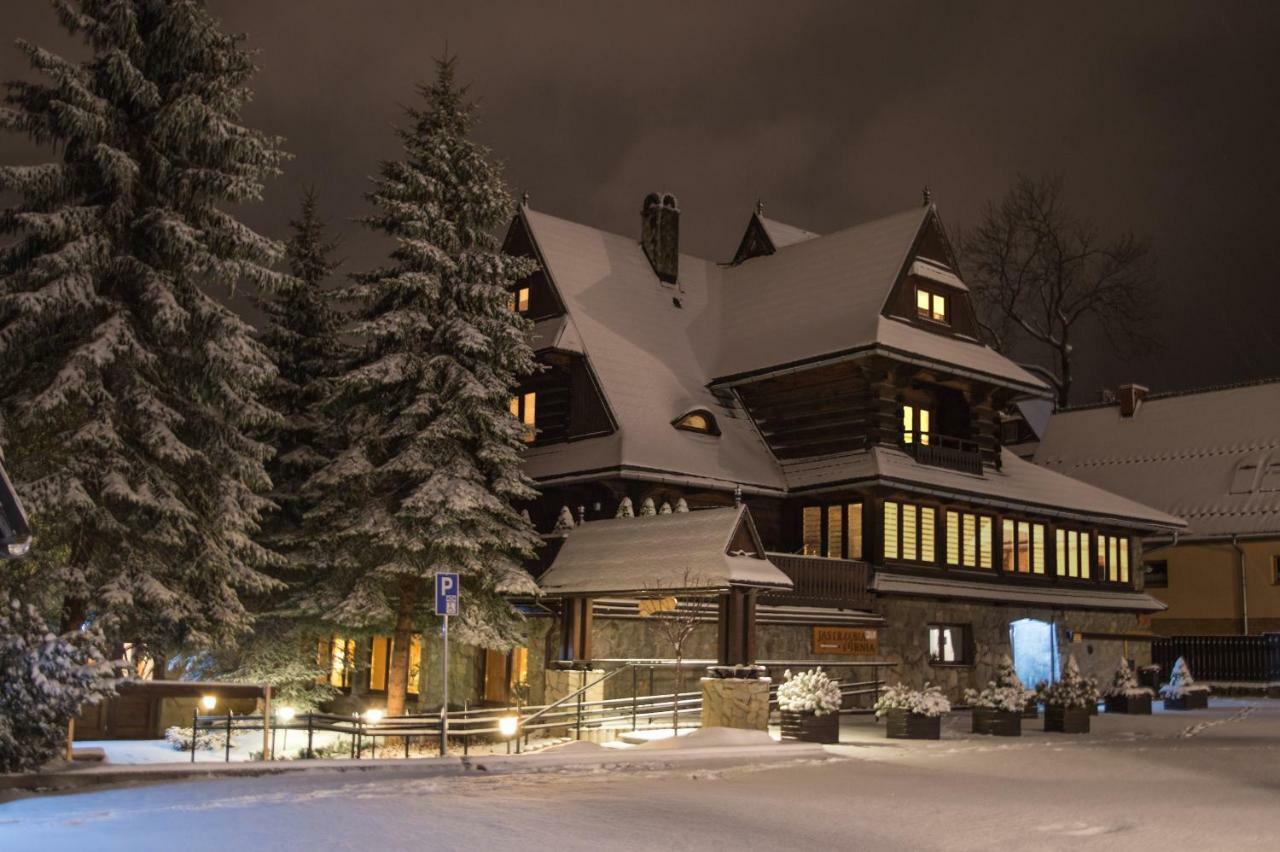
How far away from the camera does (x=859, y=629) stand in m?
34.3

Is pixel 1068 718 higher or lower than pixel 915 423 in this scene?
lower

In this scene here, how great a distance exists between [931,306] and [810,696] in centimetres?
1763

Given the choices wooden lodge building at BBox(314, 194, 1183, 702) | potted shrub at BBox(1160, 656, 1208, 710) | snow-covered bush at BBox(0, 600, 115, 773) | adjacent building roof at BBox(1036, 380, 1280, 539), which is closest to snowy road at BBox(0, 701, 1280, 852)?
snow-covered bush at BBox(0, 600, 115, 773)

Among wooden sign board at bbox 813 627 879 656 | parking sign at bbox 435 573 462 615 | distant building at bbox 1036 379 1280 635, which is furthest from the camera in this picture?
distant building at bbox 1036 379 1280 635

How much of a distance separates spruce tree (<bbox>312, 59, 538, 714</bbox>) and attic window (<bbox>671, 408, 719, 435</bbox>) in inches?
295

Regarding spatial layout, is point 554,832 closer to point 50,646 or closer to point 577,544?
point 50,646

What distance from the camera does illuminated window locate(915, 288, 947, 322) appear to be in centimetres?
3872

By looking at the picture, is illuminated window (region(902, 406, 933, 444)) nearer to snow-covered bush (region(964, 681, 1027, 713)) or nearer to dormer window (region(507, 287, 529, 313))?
snow-covered bush (region(964, 681, 1027, 713))

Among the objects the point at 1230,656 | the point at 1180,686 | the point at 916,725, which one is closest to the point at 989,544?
the point at 1180,686

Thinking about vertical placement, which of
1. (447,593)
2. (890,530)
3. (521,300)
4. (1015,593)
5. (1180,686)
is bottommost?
(1180,686)

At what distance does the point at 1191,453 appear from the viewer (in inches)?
2104

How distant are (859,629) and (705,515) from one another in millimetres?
9223

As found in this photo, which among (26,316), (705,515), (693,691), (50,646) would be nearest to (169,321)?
(26,316)

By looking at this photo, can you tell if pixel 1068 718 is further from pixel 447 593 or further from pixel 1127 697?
pixel 447 593
